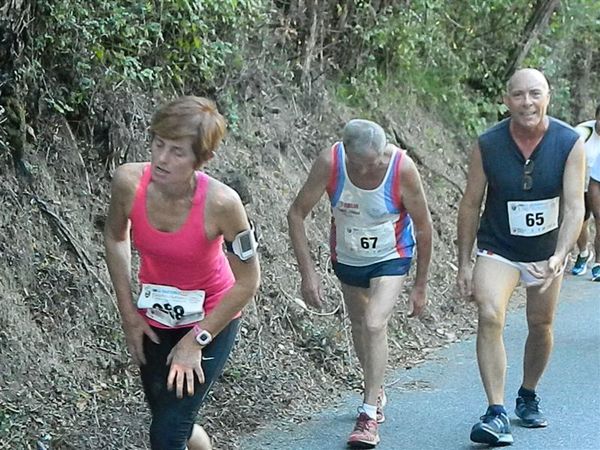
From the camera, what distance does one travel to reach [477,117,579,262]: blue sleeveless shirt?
21.0 feet

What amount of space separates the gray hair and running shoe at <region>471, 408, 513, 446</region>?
166 centimetres

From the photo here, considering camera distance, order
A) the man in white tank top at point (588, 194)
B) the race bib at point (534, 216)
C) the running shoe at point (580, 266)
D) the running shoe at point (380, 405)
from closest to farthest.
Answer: the race bib at point (534, 216) → the running shoe at point (380, 405) → the man in white tank top at point (588, 194) → the running shoe at point (580, 266)

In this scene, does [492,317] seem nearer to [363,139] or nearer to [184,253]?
[363,139]

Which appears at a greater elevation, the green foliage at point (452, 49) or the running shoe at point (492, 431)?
the green foliage at point (452, 49)

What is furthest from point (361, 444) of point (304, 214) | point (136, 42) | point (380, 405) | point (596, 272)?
point (596, 272)

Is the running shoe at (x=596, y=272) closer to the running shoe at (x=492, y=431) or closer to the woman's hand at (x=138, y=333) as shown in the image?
the running shoe at (x=492, y=431)

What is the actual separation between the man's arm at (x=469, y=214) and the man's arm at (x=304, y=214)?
2.76ft

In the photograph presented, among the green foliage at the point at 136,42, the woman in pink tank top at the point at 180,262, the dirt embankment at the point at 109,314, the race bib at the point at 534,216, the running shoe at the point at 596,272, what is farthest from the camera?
the running shoe at the point at 596,272

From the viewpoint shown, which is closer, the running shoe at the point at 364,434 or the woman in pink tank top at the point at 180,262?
the woman in pink tank top at the point at 180,262

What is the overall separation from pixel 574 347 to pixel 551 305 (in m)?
2.61

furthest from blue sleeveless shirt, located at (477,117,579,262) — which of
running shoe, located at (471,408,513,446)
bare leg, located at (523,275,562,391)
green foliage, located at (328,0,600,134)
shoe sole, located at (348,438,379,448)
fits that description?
green foliage, located at (328,0,600,134)

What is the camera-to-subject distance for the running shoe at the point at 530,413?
6.91 metres

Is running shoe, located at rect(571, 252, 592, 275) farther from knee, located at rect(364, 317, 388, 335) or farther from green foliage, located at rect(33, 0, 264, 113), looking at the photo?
knee, located at rect(364, 317, 388, 335)

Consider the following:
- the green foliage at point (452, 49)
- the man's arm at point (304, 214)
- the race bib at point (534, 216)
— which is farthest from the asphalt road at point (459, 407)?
the green foliage at point (452, 49)
